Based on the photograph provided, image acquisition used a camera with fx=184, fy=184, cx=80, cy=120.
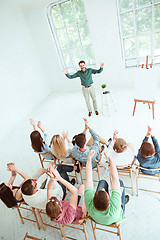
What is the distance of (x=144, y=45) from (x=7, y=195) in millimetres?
5067

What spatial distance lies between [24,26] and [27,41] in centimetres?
46

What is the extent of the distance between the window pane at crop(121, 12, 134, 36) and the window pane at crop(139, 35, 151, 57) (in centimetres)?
36

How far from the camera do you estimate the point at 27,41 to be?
618cm

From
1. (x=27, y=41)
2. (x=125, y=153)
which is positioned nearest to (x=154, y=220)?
(x=125, y=153)

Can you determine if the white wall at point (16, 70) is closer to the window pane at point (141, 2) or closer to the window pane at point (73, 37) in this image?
the window pane at point (73, 37)

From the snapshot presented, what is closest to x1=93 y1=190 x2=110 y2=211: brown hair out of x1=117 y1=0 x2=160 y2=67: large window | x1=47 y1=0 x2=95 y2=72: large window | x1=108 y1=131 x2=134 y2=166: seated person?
x1=108 y1=131 x2=134 y2=166: seated person

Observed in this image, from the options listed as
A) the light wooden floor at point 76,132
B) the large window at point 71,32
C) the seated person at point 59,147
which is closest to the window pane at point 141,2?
the large window at point 71,32

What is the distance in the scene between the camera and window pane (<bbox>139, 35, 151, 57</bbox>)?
203 inches

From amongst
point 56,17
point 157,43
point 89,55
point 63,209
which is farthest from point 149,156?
point 56,17

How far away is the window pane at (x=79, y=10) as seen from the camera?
5.36m

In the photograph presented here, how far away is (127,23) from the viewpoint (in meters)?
5.10

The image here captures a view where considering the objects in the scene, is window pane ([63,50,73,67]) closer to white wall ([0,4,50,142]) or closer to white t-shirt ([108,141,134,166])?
white wall ([0,4,50,142])

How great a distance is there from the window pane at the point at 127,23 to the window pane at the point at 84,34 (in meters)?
1.13

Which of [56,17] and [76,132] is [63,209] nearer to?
[76,132]
